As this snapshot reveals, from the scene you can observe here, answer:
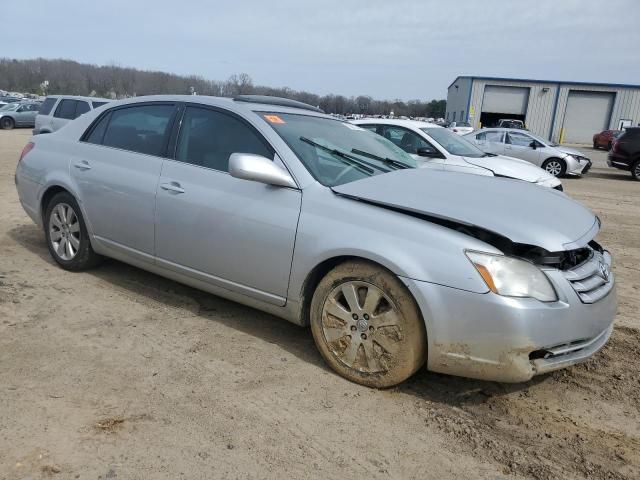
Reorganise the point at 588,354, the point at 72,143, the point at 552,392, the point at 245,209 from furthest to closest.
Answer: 1. the point at 72,143
2. the point at 245,209
3. the point at 552,392
4. the point at 588,354

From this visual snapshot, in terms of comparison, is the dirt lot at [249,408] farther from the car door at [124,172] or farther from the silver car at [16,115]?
the silver car at [16,115]

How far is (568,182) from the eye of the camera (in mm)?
15266

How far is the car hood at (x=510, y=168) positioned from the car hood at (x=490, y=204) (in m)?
4.60

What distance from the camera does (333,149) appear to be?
3.84 m

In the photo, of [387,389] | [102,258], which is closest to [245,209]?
[387,389]

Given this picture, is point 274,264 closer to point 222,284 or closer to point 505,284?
point 222,284

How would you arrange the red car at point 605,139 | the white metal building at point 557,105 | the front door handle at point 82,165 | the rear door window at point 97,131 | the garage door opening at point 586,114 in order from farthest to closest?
the garage door opening at point 586,114 < the white metal building at point 557,105 < the red car at point 605,139 < the rear door window at point 97,131 < the front door handle at point 82,165

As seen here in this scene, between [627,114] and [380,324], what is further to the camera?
[627,114]

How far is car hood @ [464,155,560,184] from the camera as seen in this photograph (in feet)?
27.2

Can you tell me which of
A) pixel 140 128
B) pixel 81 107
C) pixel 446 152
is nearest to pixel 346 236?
pixel 140 128

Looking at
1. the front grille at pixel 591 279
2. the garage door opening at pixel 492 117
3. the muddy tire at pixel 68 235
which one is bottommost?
the muddy tire at pixel 68 235

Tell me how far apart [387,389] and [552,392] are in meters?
1.02

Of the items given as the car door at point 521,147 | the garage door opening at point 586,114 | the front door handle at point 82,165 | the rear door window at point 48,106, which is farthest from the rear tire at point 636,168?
the garage door opening at point 586,114

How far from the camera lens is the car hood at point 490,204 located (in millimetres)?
2896
